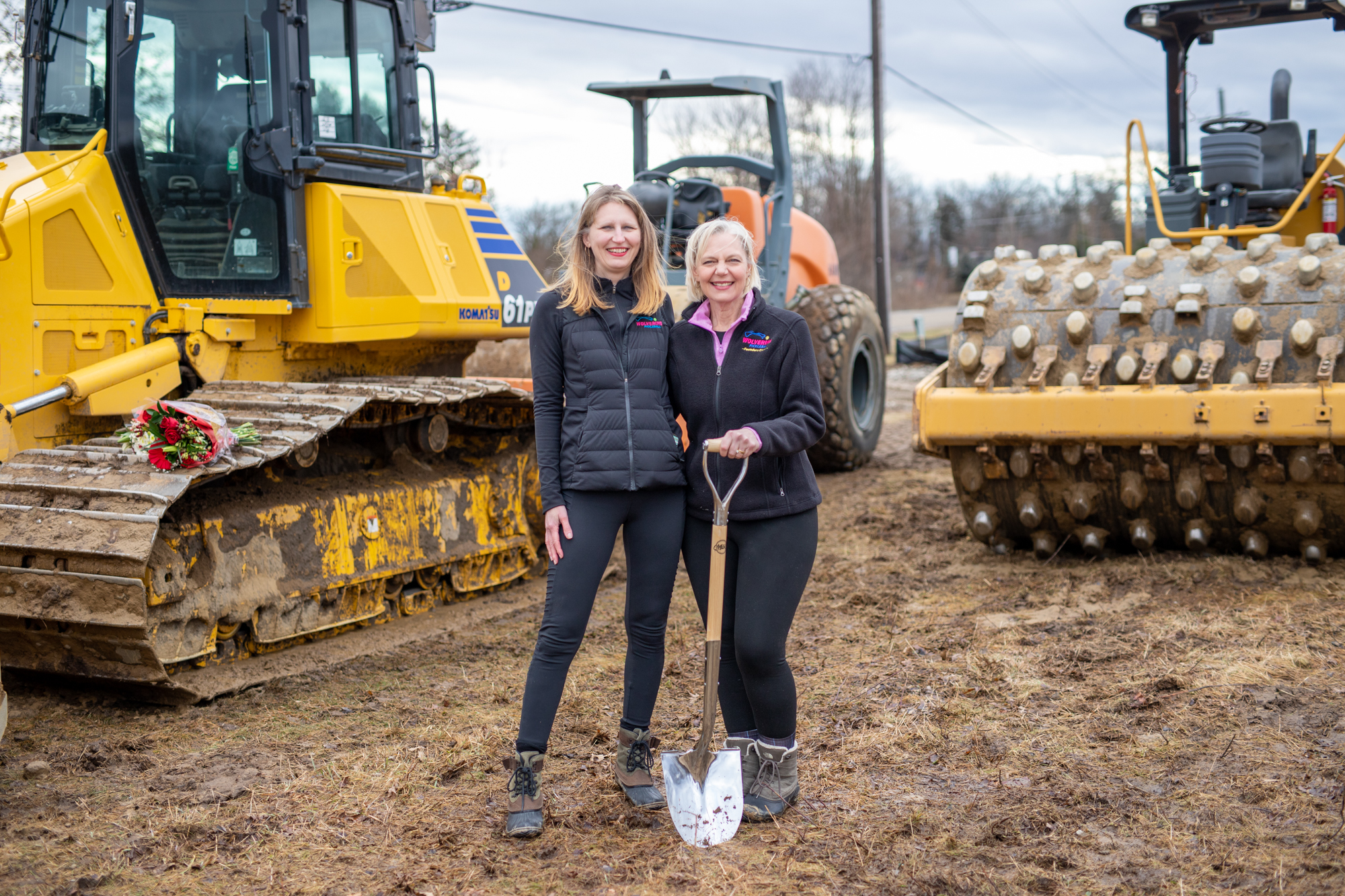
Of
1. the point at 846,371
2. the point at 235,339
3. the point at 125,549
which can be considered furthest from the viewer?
the point at 846,371

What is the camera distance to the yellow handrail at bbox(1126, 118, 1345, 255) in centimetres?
593

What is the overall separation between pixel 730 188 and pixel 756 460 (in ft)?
23.1

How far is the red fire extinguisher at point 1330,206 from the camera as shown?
6410 mm

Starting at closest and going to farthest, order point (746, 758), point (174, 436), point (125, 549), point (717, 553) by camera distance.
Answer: point (717, 553), point (746, 758), point (125, 549), point (174, 436)

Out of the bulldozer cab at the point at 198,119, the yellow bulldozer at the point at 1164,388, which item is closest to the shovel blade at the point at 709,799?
the yellow bulldozer at the point at 1164,388

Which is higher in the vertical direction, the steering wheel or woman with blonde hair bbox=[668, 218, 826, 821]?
the steering wheel

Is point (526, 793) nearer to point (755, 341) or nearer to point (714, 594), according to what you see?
point (714, 594)

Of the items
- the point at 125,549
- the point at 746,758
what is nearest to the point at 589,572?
the point at 746,758

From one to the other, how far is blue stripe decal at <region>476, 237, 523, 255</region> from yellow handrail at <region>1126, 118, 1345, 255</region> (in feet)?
10.9

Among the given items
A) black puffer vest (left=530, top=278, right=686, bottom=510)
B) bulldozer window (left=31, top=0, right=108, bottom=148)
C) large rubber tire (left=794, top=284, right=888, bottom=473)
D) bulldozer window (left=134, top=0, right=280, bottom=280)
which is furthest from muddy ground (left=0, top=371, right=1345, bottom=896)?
large rubber tire (left=794, top=284, right=888, bottom=473)

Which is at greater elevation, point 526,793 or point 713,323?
point 713,323

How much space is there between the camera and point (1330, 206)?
21.1 feet

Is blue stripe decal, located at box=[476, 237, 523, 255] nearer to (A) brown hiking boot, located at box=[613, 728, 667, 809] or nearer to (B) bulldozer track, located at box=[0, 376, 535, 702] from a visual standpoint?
(B) bulldozer track, located at box=[0, 376, 535, 702]

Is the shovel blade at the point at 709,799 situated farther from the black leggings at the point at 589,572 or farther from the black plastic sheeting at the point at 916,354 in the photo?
the black plastic sheeting at the point at 916,354
